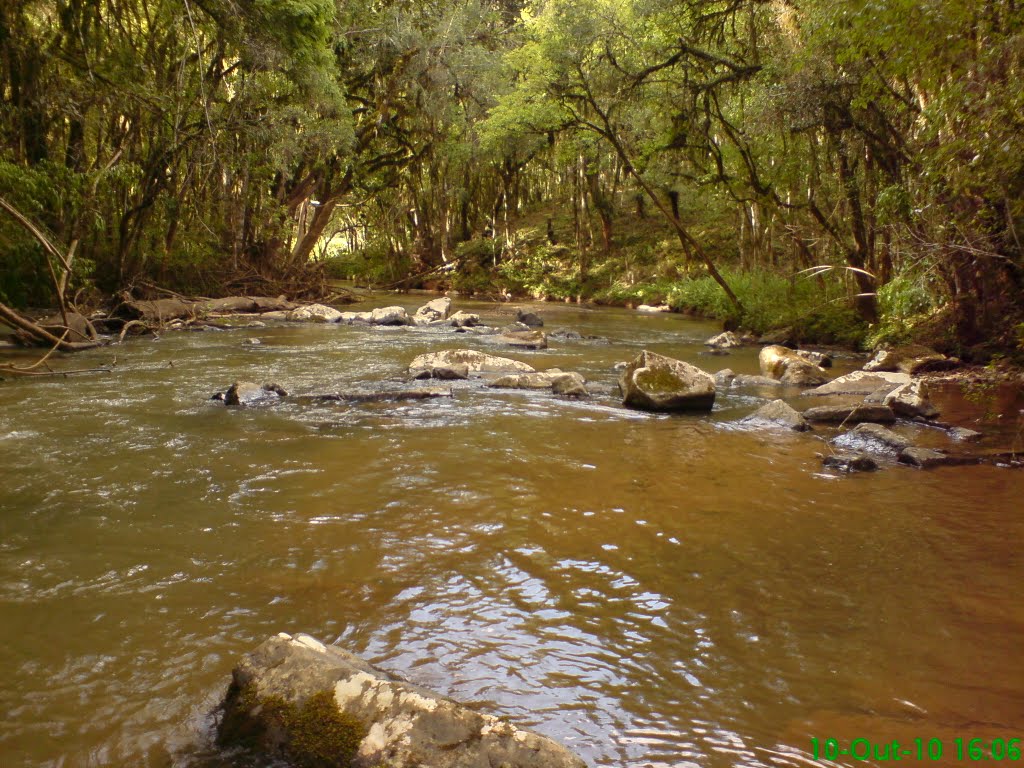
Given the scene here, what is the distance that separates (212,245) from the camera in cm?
2039

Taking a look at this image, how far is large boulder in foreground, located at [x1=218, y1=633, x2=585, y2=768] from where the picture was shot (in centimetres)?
207

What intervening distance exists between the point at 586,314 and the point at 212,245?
1161 centimetres

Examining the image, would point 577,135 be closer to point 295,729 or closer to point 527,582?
point 527,582

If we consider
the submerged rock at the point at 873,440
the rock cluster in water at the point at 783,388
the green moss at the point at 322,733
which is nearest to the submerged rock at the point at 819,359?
the rock cluster in water at the point at 783,388

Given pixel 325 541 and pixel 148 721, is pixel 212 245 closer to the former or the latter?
pixel 325 541

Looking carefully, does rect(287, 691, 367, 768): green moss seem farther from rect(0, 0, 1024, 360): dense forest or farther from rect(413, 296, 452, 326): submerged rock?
rect(413, 296, 452, 326): submerged rock

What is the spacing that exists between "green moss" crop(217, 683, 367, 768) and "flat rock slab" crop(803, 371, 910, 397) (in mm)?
8477

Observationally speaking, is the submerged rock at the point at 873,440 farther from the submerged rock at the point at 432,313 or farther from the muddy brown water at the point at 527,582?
the submerged rock at the point at 432,313

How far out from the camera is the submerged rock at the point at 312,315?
1836 cm

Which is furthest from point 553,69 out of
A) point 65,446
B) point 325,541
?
point 325,541

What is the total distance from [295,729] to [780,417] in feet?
21.4

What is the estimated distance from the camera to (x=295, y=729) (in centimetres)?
227

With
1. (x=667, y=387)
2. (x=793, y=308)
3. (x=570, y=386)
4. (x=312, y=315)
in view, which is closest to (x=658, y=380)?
(x=667, y=387)

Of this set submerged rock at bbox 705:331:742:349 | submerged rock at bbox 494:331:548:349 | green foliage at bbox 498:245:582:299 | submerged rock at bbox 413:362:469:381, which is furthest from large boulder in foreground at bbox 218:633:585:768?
green foliage at bbox 498:245:582:299
